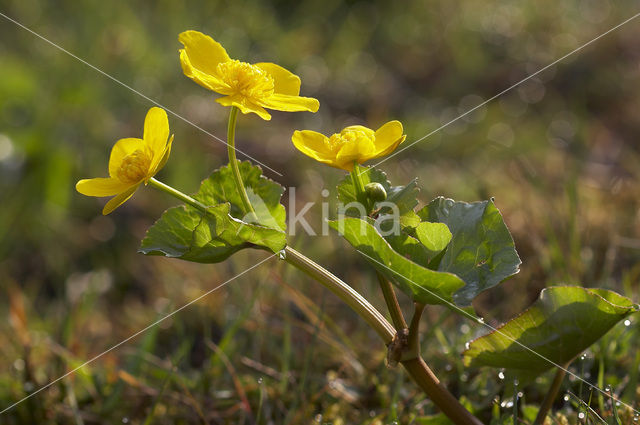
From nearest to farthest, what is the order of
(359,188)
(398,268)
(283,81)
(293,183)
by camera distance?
(398,268) < (359,188) < (283,81) < (293,183)

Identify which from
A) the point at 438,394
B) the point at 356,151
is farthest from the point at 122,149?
the point at 438,394

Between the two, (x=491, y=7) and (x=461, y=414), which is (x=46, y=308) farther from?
(x=491, y=7)

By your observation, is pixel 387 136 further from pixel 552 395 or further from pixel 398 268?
pixel 552 395

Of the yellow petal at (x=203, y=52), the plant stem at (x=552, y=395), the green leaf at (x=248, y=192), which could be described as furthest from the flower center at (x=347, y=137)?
the plant stem at (x=552, y=395)

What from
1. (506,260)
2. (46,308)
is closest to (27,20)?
(46,308)

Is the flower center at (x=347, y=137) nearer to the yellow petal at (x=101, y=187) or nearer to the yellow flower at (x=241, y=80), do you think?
the yellow flower at (x=241, y=80)
